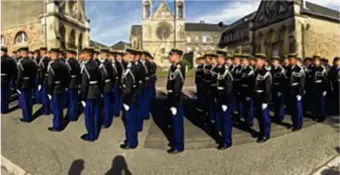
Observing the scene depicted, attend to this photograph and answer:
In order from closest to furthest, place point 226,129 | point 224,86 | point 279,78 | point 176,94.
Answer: point 176,94 < point 226,129 < point 224,86 < point 279,78

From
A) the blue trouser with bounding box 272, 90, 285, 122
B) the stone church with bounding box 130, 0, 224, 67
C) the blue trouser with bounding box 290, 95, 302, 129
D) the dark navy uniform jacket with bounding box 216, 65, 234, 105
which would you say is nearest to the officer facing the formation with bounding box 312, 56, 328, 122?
the blue trouser with bounding box 272, 90, 285, 122

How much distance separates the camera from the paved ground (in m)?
6.16

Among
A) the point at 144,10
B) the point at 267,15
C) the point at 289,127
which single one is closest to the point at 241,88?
the point at 289,127

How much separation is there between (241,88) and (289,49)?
2865cm

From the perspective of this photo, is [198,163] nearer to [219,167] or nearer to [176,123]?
[219,167]

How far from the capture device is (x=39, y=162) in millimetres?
6289

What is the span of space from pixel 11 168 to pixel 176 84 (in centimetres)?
341

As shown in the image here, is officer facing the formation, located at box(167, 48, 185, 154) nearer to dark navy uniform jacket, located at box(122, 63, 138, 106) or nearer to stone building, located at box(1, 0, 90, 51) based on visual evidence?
dark navy uniform jacket, located at box(122, 63, 138, 106)

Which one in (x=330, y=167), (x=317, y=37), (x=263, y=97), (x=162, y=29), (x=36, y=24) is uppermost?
(x=162, y=29)

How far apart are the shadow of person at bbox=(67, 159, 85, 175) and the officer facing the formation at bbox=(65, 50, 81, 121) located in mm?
3285

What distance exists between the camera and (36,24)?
34.1m

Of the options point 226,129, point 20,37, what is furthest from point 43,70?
point 20,37

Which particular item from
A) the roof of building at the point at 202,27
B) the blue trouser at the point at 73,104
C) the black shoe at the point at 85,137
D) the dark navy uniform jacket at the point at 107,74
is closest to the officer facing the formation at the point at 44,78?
the blue trouser at the point at 73,104

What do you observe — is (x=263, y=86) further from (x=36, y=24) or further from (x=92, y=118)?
(x=36, y=24)
